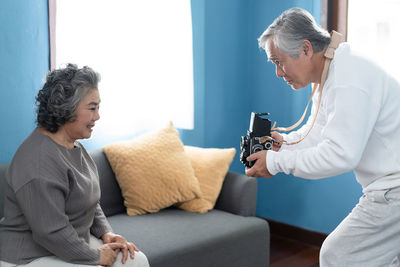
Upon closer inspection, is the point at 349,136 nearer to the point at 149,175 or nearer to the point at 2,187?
the point at 149,175

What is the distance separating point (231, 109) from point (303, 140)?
62.8 inches

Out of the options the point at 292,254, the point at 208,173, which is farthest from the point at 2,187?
the point at 292,254

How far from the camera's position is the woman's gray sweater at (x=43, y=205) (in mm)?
1496

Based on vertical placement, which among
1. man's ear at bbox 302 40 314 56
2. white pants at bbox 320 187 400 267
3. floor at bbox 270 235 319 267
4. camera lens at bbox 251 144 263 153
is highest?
man's ear at bbox 302 40 314 56

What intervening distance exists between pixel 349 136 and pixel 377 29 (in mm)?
1606

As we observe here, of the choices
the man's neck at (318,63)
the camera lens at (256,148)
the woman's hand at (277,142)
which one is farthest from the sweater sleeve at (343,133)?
the woman's hand at (277,142)

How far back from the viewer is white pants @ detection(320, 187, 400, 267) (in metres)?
1.47

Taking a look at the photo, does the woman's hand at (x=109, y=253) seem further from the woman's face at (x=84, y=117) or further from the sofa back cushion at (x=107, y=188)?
the sofa back cushion at (x=107, y=188)

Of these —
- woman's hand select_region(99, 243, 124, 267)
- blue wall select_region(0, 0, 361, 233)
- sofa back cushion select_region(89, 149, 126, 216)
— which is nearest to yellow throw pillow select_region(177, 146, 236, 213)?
sofa back cushion select_region(89, 149, 126, 216)

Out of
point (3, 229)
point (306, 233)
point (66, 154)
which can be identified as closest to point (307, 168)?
point (66, 154)

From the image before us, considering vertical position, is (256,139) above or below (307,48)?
below

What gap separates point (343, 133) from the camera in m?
1.40

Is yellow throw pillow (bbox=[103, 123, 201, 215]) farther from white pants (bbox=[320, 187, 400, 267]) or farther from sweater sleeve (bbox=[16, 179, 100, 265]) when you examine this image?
white pants (bbox=[320, 187, 400, 267])

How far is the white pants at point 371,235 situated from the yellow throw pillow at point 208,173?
1037 millimetres
